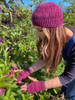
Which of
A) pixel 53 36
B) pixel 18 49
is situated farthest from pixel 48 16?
pixel 18 49

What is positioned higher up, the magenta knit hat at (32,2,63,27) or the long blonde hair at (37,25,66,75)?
the magenta knit hat at (32,2,63,27)

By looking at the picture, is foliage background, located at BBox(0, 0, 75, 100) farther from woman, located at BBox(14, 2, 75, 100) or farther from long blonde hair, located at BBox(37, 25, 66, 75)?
long blonde hair, located at BBox(37, 25, 66, 75)

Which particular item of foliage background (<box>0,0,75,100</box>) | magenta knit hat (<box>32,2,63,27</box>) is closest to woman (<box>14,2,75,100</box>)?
magenta knit hat (<box>32,2,63,27</box>)

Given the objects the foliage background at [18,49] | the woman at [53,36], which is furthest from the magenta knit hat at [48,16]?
the foliage background at [18,49]

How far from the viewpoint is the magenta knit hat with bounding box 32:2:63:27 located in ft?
3.43

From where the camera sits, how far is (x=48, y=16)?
3.43 feet

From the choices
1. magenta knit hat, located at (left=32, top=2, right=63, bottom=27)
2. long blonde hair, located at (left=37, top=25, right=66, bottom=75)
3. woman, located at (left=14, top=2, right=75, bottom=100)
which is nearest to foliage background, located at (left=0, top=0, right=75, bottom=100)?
woman, located at (left=14, top=2, right=75, bottom=100)

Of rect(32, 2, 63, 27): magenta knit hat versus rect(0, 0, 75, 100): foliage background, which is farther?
rect(0, 0, 75, 100): foliage background

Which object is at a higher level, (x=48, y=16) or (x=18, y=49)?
(x=48, y=16)

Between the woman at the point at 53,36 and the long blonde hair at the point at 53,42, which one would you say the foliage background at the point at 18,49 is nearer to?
the woman at the point at 53,36

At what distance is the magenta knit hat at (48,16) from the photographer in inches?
41.1

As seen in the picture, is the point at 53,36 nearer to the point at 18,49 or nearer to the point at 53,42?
the point at 53,42

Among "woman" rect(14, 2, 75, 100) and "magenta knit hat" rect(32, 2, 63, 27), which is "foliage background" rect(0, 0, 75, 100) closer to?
"woman" rect(14, 2, 75, 100)

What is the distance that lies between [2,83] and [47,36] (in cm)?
56
